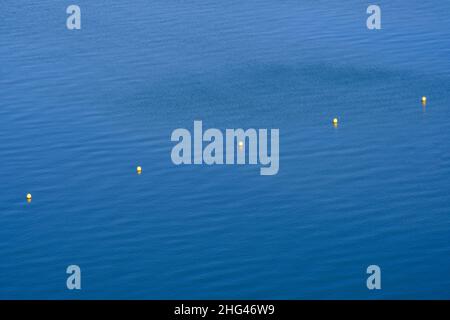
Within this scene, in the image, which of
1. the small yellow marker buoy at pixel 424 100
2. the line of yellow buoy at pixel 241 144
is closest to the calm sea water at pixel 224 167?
the line of yellow buoy at pixel 241 144

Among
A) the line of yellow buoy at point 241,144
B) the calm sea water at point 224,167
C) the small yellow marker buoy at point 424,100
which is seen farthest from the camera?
the small yellow marker buoy at point 424,100

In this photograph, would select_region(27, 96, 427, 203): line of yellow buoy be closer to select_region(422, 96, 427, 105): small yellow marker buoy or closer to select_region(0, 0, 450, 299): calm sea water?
select_region(422, 96, 427, 105): small yellow marker buoy

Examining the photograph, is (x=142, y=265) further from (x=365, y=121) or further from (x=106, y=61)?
(x=106, y=61)

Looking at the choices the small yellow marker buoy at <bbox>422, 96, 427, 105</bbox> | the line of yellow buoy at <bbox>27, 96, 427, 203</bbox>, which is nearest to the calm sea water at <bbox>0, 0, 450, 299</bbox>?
the line of yellow buoy at <bbox>27, 96, 427, 203</bbox>

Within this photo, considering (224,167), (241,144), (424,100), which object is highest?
(424,100)

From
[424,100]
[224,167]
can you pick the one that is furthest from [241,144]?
[424,100]

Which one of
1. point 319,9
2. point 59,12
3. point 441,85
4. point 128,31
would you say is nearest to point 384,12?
point 319,9

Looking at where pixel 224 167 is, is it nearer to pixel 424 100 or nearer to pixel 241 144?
pixel 241 144

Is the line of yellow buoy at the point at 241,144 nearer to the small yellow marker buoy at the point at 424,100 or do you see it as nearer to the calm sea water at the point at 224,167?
the small yellow marker buoy at the point at 424,100
